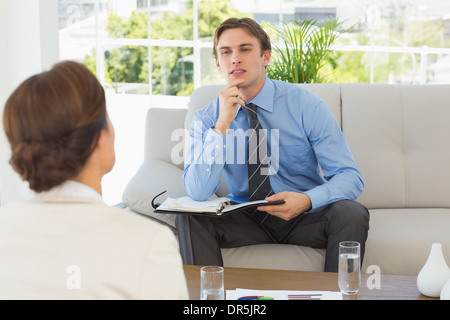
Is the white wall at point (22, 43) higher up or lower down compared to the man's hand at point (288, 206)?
higher up

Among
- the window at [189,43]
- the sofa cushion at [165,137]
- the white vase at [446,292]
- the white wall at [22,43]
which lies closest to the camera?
the white vase at [446,292]

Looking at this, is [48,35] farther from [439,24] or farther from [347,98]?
[439,24]

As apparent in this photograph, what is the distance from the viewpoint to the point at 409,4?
5.29 metres

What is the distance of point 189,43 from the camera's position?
18.6 feet

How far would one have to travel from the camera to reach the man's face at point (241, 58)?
241 centimetres

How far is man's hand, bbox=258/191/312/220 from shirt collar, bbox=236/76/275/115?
1.48 feet

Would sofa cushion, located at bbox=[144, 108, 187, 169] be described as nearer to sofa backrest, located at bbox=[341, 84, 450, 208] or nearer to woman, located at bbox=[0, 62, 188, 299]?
sofa backrest, located at bbox=[341, 84, 450, 208]

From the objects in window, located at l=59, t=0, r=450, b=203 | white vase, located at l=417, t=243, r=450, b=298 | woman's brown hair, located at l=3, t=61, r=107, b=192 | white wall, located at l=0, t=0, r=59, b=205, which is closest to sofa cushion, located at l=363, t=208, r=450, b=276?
white vase, located at l=417, t=243, r=450, b=298

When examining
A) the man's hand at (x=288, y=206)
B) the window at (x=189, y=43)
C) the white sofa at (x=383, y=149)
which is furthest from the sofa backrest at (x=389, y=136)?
the window at (x=189, y=43)

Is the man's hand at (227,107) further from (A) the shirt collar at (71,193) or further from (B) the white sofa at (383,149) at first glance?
(A) the shirt collar at (71,193)

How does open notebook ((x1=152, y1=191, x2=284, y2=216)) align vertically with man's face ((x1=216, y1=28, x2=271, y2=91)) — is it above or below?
below

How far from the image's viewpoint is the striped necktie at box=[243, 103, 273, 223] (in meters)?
2.38
